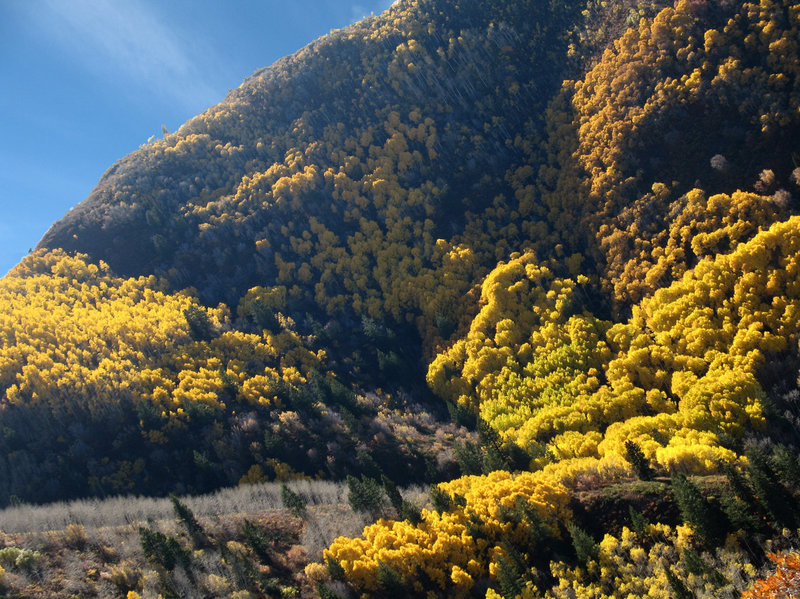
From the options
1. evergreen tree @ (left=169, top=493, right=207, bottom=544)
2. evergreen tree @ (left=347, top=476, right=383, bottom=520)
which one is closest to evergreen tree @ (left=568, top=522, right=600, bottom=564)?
evergreen tree @ (left=347, top=476, right=383, bottom=520)

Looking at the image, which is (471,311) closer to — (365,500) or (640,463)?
(365,500)

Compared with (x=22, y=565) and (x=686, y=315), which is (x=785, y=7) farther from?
(x=22, y=565)

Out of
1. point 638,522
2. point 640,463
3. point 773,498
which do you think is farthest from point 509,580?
point 773,498

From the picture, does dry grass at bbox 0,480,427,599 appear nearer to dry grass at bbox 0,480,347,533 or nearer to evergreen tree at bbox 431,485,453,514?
dry grass at bbox 0,480,347,533

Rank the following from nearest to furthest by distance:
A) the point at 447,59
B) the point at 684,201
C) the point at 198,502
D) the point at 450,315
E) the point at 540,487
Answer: the point at 540,487 → the point at 198,502 → the point at 684,201 → the point at 450,315 → the point at 447,59

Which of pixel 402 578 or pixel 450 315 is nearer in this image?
pixel 402 578

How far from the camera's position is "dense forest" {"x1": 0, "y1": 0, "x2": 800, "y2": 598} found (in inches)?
2122

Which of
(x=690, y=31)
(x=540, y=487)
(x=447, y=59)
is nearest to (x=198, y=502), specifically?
(x=540, y=487)

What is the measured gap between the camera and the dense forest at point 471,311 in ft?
177

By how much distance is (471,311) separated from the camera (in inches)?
4523

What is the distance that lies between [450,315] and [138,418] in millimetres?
64983

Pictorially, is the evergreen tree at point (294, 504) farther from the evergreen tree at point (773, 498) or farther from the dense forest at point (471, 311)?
the evergreen tree at point (773, 498)

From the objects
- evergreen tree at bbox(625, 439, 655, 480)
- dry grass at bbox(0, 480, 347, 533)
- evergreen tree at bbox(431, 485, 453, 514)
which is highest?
dry grass at bbox(0, 480, 347, 533)

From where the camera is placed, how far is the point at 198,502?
77062mm
